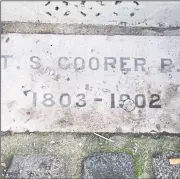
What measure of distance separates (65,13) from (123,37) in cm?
34

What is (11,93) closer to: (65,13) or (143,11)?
(65,13)

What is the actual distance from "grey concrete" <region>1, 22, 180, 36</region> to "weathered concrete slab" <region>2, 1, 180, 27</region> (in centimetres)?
2

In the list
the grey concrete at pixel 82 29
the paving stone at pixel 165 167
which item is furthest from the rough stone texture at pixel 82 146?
the grey concrete at pixel 82 29

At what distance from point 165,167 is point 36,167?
631mm

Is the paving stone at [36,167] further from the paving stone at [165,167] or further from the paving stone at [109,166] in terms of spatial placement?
the paving stone at [165,167]

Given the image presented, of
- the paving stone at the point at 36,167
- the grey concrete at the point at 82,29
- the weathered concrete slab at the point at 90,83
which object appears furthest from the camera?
the grey concrete at the point at 82,29

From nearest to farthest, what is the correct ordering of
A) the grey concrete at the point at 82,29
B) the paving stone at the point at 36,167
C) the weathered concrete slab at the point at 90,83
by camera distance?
the paving stone at the point at 36,167 < the weathered concrete slab at the point at 90,83 < the grey concrete at the point at 82,29

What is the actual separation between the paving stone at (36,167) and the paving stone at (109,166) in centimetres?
12

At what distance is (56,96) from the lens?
260cm

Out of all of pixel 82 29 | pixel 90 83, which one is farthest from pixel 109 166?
pixel 82 29

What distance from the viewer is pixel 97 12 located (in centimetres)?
265

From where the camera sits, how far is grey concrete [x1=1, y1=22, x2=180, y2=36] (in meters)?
2.71

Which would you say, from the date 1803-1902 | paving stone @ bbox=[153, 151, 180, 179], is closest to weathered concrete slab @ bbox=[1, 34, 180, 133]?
the date 1803-1902

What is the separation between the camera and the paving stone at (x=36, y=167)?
2426 mm
